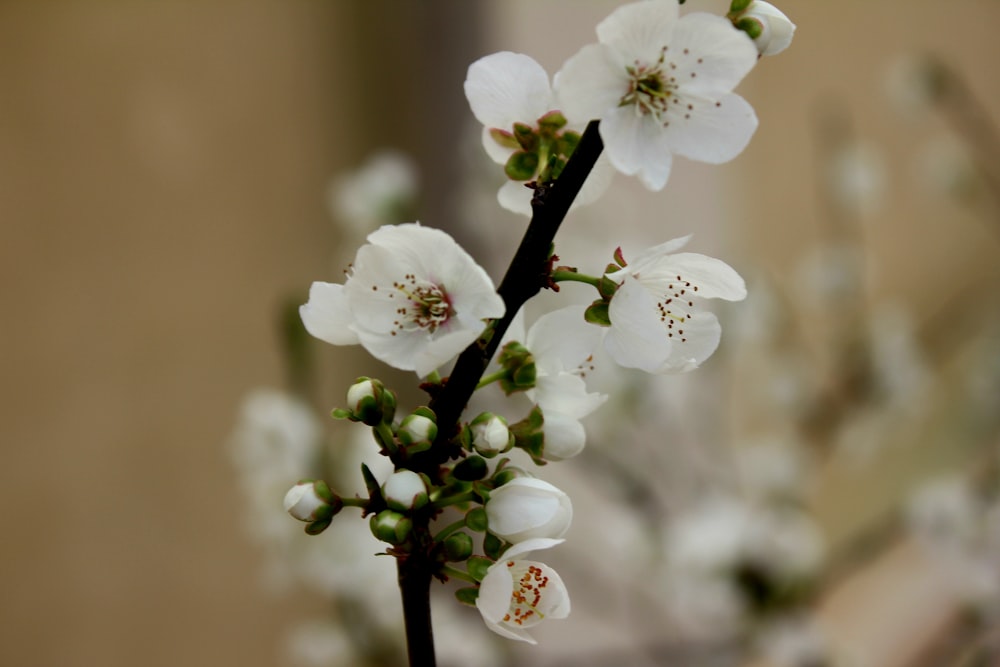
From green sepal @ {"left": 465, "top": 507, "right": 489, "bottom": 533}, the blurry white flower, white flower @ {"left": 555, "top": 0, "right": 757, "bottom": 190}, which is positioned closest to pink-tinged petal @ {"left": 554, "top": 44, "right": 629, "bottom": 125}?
white flower @ {"left": 555, "top": 0, "right": 757, "bottom": 190}

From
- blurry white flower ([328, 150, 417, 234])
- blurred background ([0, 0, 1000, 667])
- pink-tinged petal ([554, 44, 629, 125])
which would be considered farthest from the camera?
blurred background ([0, 0, 1000, 667])

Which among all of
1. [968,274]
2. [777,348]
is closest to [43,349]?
[777,348]

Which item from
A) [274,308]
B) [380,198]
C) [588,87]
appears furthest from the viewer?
[274,308]

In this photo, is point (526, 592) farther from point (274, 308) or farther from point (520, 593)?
point (274, 308)

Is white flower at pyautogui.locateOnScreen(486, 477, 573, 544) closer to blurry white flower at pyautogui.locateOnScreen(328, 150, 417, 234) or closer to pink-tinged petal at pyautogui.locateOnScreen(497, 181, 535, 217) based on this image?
pink-tinged petal at pyautogui.locateOnScreen(497, 181, 535, 217)

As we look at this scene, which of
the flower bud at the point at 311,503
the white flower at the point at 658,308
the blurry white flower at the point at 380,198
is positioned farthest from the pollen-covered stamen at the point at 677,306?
the blurry white flower at the point at 380,198

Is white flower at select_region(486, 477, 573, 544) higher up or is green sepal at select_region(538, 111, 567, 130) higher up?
green sepal at select_region(538, 111, 567, 130)

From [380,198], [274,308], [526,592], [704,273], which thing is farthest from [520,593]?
[274,308]
